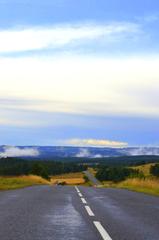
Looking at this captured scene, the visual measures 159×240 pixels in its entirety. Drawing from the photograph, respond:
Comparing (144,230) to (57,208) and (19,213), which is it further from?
(57,208)

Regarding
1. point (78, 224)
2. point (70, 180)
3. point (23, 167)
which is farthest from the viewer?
point (70, 180)

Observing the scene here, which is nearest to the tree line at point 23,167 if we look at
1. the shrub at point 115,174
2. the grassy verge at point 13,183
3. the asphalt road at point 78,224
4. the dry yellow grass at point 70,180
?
the dry yellow grass at point 70,180

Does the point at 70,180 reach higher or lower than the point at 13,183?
lower

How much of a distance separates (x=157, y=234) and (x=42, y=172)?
282 ft

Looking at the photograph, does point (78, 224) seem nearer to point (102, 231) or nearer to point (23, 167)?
point (102, 231)

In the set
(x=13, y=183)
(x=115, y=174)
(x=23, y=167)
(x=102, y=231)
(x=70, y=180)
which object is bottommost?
(x=70, y=180)

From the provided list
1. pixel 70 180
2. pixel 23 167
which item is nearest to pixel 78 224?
pixel 23 167

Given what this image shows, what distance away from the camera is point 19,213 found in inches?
575

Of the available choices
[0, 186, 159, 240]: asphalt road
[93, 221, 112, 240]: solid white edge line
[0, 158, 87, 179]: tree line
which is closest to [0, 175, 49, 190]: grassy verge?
[0, 186, 159, 240]: asphalt road

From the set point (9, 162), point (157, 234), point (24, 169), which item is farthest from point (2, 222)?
point (9, 162)

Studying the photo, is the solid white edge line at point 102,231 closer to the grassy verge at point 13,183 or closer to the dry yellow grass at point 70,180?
the grassy verge at point 13,183

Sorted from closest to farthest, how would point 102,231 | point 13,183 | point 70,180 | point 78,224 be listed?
point 102,231 < point 78,224 < point 13,183 < point 70,180

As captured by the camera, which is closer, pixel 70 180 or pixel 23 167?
pixel 23 167

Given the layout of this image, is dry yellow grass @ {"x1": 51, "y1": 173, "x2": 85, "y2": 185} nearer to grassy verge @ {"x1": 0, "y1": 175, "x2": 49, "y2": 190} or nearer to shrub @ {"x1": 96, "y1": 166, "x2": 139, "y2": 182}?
shrub @ {"x1": 96, "y1": 166, "x2": 139, "y2": 182}
